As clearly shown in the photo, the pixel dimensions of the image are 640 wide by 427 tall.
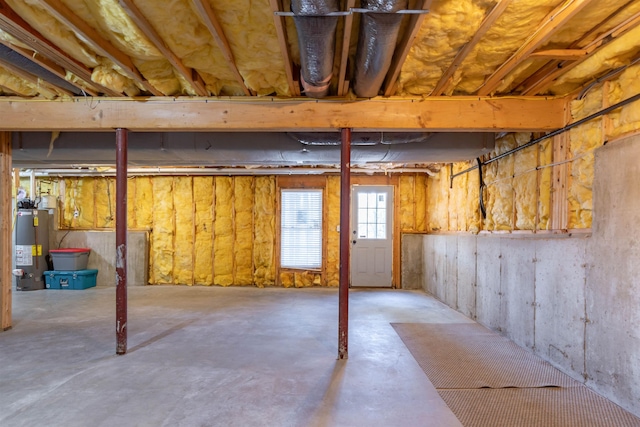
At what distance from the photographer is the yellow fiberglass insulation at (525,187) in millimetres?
3262

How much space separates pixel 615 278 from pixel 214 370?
298 centimetres

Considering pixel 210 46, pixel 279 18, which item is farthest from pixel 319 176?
pixel 279 18

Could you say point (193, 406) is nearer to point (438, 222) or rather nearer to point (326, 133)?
point (326, 133)

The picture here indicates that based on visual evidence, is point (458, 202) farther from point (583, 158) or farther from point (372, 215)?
point (583, 158)

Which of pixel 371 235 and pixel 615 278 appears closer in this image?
pixel 615 278

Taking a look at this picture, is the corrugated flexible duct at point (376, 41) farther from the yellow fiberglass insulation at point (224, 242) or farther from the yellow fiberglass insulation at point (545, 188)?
the yellow fiberglass insulation at point (224, 242)

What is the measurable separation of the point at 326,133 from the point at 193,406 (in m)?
2.67

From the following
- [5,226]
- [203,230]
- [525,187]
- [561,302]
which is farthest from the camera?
[203,230]

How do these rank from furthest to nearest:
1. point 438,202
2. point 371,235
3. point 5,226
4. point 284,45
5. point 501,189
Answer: point 371,235
point 438,202
point 501,189
point 5,226
point 284,45

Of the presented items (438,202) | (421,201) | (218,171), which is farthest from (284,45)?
(421,201)

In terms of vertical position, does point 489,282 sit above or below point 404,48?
below

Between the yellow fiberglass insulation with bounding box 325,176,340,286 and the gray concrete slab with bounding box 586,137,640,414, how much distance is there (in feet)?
14.3

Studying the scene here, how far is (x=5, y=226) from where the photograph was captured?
3.68 m

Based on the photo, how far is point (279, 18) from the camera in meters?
1.92
